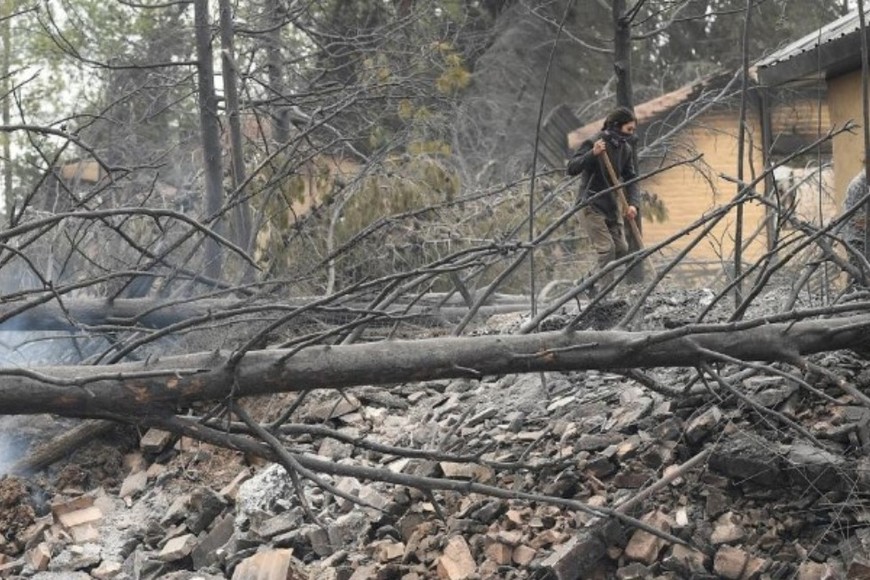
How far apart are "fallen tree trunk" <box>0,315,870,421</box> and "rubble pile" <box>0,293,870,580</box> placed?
28 centimetres

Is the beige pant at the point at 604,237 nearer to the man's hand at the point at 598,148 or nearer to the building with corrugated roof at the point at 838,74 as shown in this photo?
the man's hand at the point at 598,148

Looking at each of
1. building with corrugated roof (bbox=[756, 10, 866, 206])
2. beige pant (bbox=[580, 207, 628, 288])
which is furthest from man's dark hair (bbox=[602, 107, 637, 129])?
building with corrugated roof (bbox=[756, 10, 866, 206])

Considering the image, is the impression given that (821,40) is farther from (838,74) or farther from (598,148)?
(598,148)

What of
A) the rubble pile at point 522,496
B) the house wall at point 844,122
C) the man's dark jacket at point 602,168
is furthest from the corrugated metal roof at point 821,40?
the rubble pile at point 522,496

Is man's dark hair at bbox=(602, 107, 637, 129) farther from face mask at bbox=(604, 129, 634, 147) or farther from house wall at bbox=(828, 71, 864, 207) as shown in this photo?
house wall at bbox=(828, 71, 864, 207)

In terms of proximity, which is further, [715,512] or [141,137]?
A: [141,137]

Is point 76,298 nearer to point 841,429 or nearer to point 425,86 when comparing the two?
point 425,86

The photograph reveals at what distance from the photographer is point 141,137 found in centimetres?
1864

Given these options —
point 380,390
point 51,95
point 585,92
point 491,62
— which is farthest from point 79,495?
point 585,92

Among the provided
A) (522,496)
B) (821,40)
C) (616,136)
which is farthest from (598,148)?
(522,496)

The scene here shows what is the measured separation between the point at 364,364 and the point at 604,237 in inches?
195

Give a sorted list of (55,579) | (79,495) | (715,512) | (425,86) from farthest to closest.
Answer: (425,86), (79,495), (55,579), (715,512)

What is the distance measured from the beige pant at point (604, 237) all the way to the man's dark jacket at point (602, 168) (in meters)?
0.07

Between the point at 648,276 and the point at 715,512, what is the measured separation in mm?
5607
